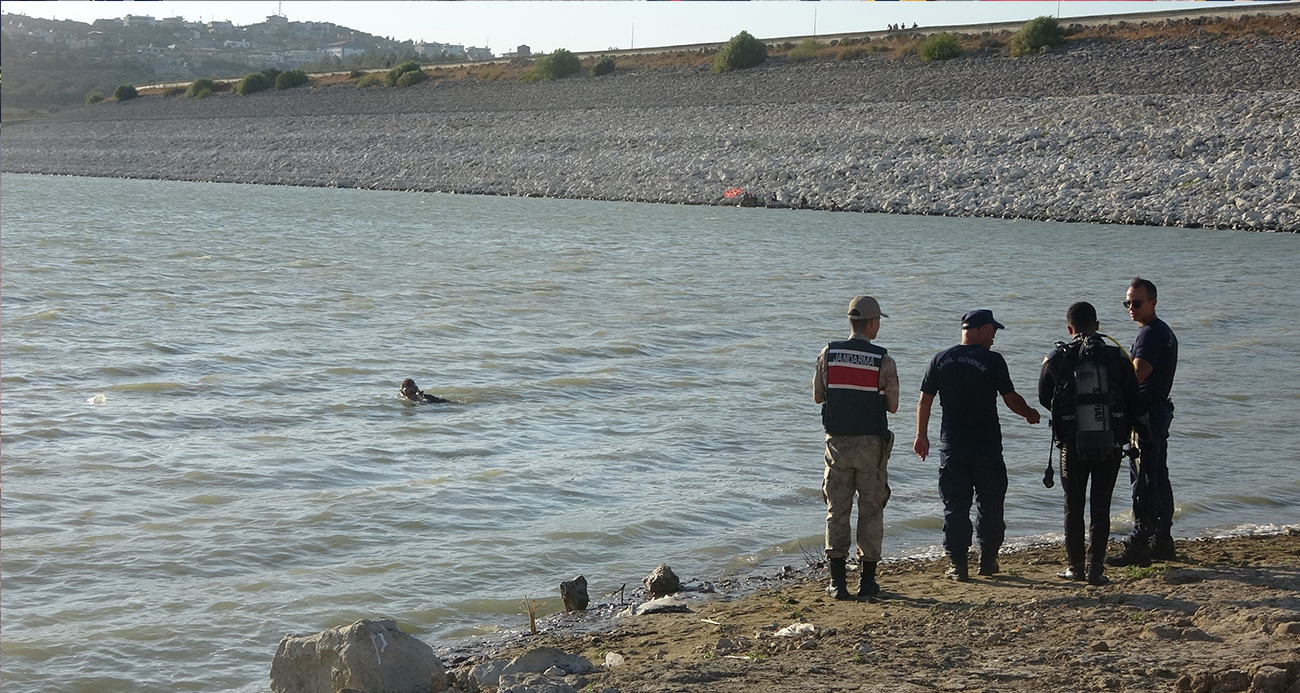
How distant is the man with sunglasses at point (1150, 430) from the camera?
6.93m

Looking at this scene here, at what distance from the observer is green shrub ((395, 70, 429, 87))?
73500 millimetres

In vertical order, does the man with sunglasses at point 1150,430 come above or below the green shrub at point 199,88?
below

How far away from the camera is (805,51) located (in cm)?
6097

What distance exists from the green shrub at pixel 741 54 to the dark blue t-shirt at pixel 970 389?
56154 mm

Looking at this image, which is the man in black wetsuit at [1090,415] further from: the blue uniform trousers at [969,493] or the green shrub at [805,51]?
the green shrub at [805,51]

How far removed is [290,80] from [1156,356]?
Result: 7875 centimetres

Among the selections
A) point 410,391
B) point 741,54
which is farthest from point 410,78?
point 410,391

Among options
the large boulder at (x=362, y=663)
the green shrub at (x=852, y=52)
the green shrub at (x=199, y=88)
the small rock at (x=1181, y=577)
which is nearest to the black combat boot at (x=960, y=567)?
the small rock at (x=1181, y=577)

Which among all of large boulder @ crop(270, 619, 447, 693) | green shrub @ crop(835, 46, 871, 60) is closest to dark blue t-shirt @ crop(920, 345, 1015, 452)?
large boulder @ crop(270, 619, 447, 693)

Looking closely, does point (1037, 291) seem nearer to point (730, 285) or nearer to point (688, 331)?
point (730, 285)

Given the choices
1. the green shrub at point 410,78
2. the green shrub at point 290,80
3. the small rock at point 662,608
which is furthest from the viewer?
the green shrub at point 290,80

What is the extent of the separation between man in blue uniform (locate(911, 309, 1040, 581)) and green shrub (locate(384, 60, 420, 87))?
70.6 meters

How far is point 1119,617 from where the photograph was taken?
5895mm

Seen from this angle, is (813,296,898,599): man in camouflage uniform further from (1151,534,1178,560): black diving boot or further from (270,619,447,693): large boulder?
(270,619,447,693): large boulder
